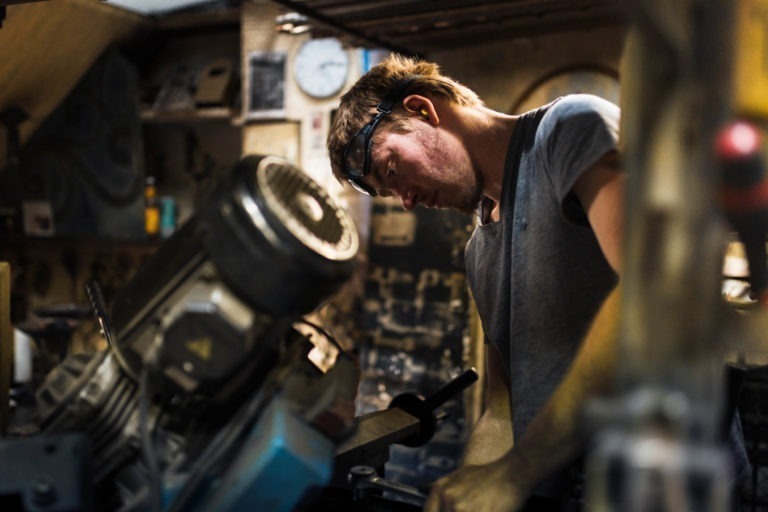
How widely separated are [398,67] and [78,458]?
1230mm

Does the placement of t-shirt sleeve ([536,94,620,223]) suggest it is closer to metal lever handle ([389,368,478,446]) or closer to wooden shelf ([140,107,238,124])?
metal lever handle ([389,368,478,446])

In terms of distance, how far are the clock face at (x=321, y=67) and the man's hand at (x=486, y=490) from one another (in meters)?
3.50

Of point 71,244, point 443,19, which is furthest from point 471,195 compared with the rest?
point 71,244

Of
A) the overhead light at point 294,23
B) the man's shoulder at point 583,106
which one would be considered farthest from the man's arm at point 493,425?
the overhead light at point 294,23

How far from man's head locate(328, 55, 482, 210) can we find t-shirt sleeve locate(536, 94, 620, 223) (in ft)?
1.28

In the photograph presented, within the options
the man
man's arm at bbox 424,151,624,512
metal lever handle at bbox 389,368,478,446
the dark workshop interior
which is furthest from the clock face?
man's arm at bbox 424,151,624,512

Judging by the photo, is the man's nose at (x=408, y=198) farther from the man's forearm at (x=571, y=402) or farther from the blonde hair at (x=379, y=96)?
the man's forearm at (x=571, y=402)

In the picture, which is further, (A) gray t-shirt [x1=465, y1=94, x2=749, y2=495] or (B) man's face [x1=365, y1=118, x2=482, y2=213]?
(B) man's face [x1=365, y1=118, x2=482, y2=213]

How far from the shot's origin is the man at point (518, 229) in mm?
1149

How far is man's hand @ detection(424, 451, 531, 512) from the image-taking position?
112 cm

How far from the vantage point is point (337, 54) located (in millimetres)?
4367

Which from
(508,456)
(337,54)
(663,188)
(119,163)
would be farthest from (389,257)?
(663,188)

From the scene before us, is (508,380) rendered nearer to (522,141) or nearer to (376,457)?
(376,457)

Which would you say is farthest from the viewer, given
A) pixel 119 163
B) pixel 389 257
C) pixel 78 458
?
pixel 119 163
